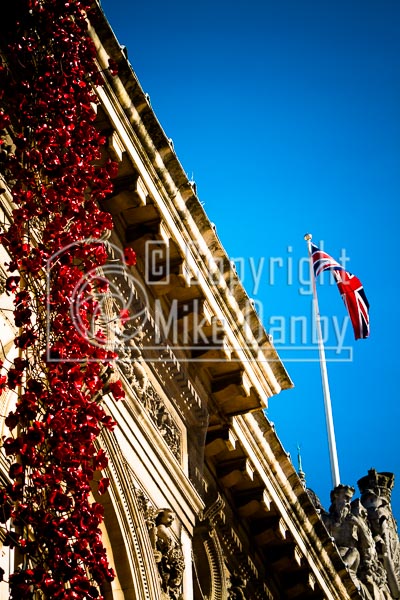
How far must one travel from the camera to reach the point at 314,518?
2141cm

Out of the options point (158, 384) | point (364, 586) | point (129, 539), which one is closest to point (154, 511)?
point (129, 539)

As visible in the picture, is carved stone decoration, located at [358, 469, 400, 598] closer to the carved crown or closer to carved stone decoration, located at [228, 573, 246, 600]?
the carved crown

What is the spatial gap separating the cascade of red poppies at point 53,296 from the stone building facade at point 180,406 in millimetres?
338

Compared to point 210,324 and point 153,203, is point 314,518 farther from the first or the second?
point 153,203

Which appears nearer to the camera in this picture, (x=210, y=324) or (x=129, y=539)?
(x=129, y=539)

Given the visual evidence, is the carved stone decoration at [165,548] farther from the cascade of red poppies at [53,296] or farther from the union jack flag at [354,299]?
the union jack flag at [354,299]

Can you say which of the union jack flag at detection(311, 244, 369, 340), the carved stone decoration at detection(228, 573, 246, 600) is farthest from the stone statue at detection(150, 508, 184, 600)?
the union jack flag at detection(311, 244, 369, 340)

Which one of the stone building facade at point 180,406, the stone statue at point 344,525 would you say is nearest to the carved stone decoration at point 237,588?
the stone building facade at point 180,406

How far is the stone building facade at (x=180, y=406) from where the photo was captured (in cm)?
1555

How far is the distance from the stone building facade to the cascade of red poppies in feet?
1.11

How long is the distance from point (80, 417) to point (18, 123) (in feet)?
11.4

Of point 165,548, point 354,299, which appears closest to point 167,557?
point 165,548

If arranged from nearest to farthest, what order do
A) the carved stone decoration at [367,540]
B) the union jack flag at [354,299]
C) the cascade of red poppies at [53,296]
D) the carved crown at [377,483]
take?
the cascade of red poppies at [53,296] → the carved stone decoration at [367,540] → the carved crown at [377,483] → the union jack flag at [354,299]

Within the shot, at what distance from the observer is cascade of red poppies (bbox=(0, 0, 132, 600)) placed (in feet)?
39.9
